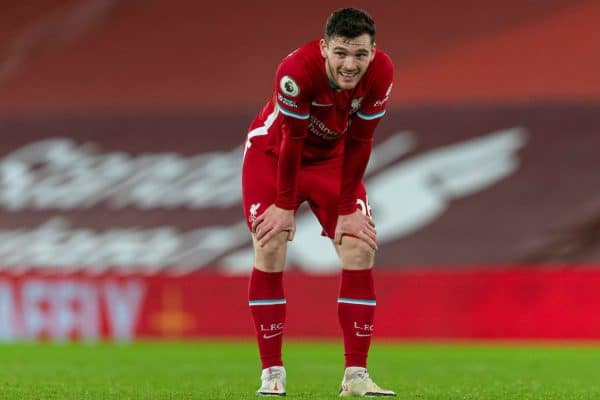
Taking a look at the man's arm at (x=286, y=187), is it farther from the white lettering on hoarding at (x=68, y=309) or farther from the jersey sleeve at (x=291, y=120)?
the white lettering on hoarding at (x=68, y=309)

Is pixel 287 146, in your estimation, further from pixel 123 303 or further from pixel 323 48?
pixel 123 303

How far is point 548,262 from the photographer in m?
16.4

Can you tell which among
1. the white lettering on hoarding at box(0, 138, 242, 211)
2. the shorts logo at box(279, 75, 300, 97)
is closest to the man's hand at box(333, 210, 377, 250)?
the shorts logo at box(279, 75, 300, 97)

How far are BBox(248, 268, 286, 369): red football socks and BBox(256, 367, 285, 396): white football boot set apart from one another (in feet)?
0.13

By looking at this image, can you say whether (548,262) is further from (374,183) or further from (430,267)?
(374,183)

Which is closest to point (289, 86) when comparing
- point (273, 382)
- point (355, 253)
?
point (355, 253)

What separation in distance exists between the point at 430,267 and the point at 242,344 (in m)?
4.56

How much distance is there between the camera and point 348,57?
499 centimetres

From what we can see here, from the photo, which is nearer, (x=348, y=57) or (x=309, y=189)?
(x=348, y=57)

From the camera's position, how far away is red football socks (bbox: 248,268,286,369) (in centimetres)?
551

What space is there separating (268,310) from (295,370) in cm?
296

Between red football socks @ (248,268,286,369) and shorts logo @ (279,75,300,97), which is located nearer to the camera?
shorts logo @ (279,75,300,97)

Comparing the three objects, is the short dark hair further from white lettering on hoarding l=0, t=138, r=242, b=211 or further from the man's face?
white lettering on hoarding l=0, t=138, r=242, b=211

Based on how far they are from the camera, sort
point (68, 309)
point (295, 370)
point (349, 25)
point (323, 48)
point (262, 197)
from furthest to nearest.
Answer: point (68, 309) < point (295, 370) < point (262, 197) < point (323, 48) < point (349, 25)
